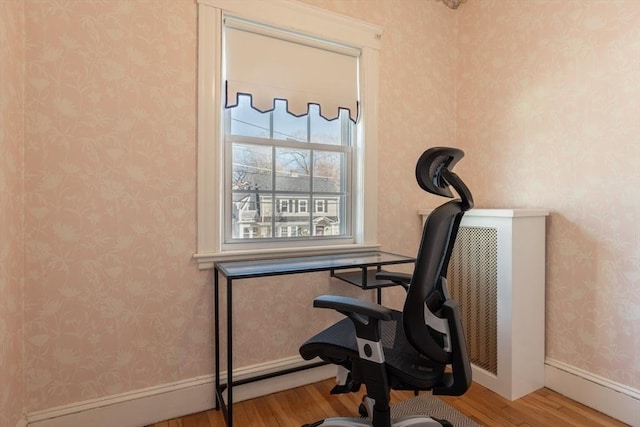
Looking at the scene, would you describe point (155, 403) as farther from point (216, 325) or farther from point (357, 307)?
point (357, 307)

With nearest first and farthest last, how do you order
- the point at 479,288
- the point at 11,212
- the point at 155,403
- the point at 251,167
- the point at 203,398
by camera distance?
1. the point at 11,212
2. the point at 155,403
3. the point at 203,398
4. the point at 251,167
5. the point at 479,288

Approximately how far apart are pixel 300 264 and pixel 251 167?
68cm

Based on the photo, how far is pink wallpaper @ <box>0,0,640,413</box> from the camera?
1.53 meters

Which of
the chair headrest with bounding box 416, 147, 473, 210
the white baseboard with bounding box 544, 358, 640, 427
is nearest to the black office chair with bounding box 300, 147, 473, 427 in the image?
the chair headrest with bounding box 416, 147, 473, 210

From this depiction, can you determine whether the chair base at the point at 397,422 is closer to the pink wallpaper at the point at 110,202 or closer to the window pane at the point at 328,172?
the pink wallpaper at the point at 110,202

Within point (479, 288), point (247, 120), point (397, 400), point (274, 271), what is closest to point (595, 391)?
point (479, 288)

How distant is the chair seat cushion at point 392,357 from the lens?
3.77ft

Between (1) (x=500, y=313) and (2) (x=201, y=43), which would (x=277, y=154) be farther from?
(1) (x=500, y=313)

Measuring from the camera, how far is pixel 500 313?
6.51 ft

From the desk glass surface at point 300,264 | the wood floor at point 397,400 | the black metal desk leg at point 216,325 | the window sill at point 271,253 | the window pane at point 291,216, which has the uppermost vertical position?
the window pane at point 291,216

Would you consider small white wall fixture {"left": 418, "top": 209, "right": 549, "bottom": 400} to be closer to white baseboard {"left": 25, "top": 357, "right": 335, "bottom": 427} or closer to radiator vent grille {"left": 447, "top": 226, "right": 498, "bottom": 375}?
radiator vent grille {"left": 447, "top": 226, "right": 498, "bottom": 375}

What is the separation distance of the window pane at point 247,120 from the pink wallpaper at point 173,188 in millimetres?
272

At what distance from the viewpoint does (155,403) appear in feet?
5.68

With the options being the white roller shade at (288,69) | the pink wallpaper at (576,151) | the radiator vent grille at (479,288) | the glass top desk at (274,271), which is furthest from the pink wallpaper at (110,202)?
the pink wallpaper at (576,151)
